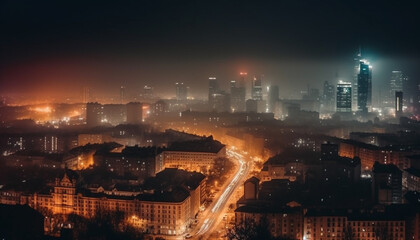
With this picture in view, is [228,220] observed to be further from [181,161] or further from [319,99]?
[319,99]

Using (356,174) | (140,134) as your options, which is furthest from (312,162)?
(140,134)

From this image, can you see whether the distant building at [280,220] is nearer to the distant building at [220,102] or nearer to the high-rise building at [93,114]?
the high-rise building at [93,114]

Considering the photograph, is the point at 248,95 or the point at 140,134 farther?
the point at 248,95

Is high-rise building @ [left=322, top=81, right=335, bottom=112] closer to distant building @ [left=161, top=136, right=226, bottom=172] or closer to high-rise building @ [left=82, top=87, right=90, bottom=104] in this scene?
high-rise building @ [left=82, top=87, right=90, bottom=104]

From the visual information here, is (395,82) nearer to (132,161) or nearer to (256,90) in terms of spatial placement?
(256,90)

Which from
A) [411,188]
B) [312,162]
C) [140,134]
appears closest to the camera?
[411,188]

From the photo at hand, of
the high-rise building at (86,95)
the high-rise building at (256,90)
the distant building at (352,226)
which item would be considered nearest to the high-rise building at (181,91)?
the high-rise building at (256,90)

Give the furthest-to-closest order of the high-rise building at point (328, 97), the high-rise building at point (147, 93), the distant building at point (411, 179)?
the high-rise building at point (147, 93)
the high-rise building at point (328, 97)
the distant building at point (411, 179)
